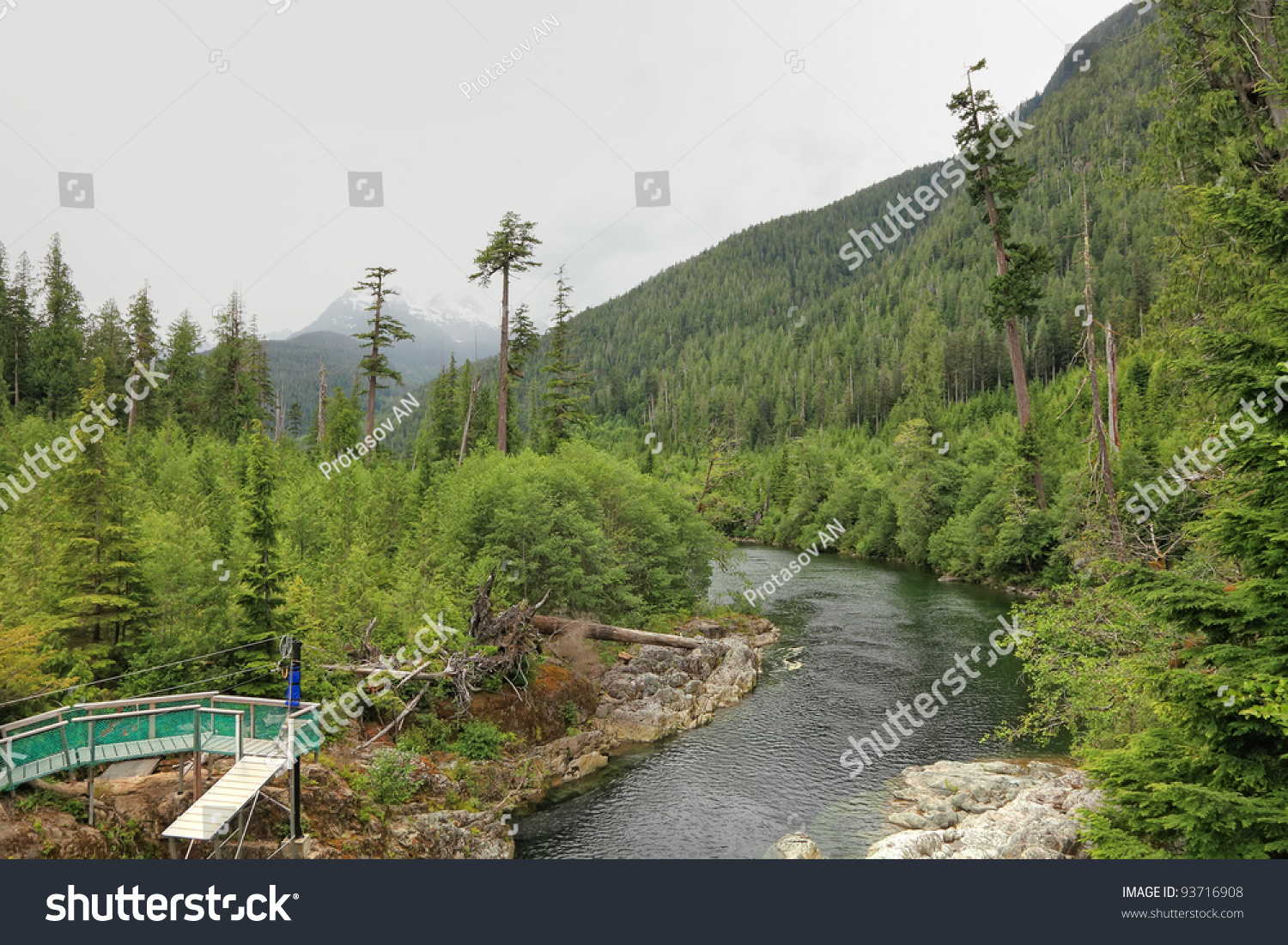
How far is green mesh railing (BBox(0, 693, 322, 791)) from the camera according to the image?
10.7 metres

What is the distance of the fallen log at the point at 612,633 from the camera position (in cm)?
2525

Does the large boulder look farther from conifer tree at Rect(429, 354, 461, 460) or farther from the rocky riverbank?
conifer tree at Rect(429, 354, 461, 460)

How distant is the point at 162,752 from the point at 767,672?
20.8 metres

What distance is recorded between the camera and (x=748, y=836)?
1541 cm

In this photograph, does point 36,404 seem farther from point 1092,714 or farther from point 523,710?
point 1092,714

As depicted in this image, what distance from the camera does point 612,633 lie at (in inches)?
1056

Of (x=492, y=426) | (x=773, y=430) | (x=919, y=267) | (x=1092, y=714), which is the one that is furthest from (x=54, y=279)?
(x=919, y=267)

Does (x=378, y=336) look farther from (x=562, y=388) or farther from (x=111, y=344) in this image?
(x=111, y=344)

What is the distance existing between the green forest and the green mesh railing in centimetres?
252
